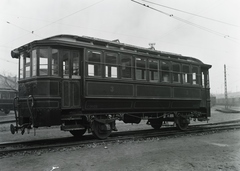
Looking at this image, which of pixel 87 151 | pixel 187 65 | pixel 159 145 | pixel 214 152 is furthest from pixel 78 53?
pixel 187 65

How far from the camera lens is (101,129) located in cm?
890

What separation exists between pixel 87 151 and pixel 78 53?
3.52 meters

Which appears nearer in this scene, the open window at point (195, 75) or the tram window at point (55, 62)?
the tram window at point (55, 62)

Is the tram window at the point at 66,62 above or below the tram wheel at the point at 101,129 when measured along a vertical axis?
above

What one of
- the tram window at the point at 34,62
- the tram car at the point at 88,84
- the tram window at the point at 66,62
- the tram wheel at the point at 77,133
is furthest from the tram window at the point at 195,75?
the tram window at the point at 34,62

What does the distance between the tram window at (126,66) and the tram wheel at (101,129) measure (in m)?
2.10

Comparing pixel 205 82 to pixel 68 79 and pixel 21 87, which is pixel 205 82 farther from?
pixel 21 87

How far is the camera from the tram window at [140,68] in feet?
33.3

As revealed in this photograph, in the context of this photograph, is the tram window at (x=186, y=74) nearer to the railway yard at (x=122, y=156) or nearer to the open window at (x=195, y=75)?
the open window at (x=195, y=75)

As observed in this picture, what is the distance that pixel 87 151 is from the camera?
6.95 m

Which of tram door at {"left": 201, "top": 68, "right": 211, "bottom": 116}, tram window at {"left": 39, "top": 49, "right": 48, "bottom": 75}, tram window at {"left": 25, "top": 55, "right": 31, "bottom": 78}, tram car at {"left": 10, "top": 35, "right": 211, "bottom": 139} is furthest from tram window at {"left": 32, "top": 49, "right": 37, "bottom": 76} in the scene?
tram door at {"left": 201, "top": 68, "right": 211, "bottom": 116}

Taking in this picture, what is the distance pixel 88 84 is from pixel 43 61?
5.54ft

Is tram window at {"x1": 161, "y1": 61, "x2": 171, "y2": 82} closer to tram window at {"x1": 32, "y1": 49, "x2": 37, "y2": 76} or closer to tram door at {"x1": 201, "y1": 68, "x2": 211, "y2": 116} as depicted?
tram door at {"x1": 201, "y1": 68, "x2": 211, "y2": 116}

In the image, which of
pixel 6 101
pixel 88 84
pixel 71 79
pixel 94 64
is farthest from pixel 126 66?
pixel 6 101
